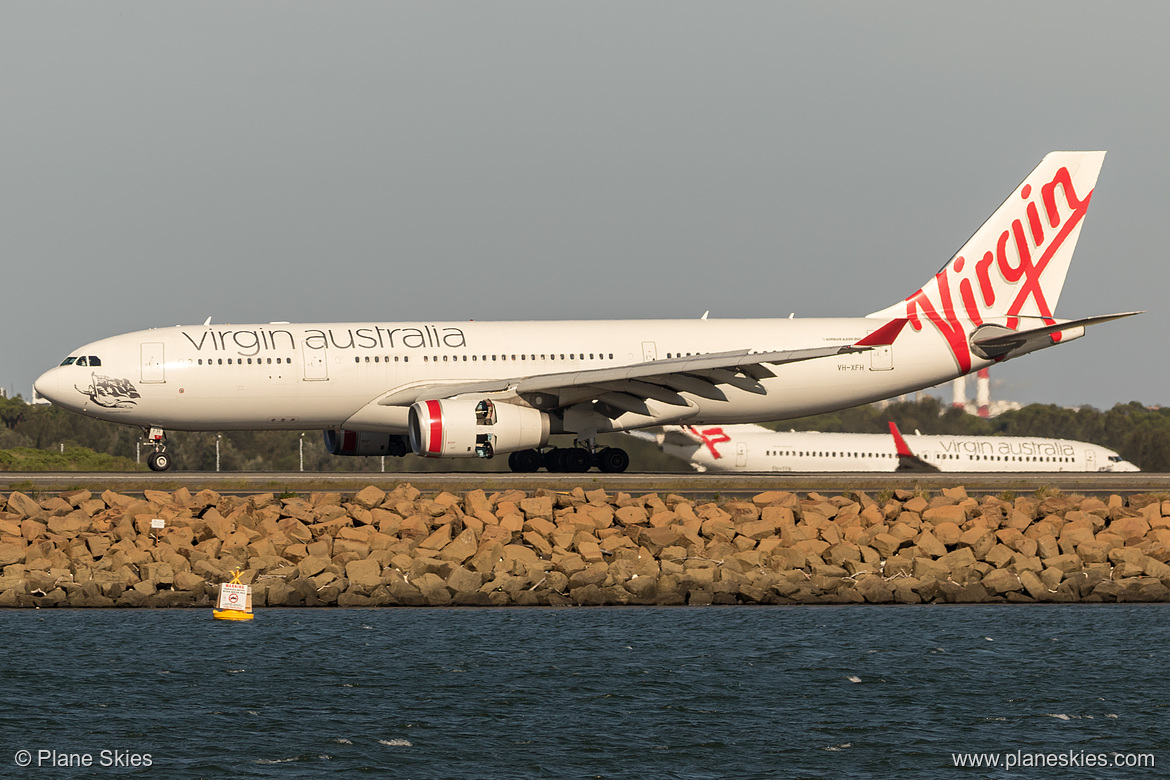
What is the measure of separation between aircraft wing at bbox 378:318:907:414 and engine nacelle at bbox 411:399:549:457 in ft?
3.35

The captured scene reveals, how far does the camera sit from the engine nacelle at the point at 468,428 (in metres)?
31.8

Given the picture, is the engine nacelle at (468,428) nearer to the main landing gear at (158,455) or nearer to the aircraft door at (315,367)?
the aircraft door at (315,367)

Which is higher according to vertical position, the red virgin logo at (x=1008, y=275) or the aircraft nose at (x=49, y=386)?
the red virgin logo at (x=1008, y=275)

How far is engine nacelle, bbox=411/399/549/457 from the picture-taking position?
104 ft

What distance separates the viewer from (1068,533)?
83.9 feet

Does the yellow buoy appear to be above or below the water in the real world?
above

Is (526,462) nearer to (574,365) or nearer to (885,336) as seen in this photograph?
(574,365)

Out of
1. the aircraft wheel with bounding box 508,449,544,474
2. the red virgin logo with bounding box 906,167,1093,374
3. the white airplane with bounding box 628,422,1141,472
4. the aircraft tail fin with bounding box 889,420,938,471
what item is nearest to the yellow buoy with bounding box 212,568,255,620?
the aircraft wheel with bounding box 508,449,544,474

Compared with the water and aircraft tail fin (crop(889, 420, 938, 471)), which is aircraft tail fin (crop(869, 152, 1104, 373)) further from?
the water

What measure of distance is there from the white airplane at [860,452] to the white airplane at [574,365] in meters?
14.6

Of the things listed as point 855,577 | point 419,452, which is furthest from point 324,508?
point 855,577

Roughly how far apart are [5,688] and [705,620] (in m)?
10.4

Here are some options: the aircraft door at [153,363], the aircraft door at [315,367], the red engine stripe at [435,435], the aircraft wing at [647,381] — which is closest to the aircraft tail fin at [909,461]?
the aircraft wing at [647,381]

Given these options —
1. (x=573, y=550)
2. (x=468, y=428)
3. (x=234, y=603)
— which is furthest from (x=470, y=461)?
(x=234, y=603)
